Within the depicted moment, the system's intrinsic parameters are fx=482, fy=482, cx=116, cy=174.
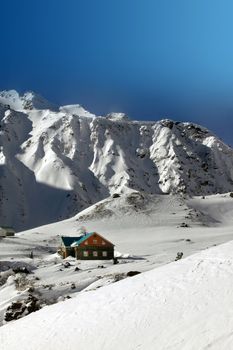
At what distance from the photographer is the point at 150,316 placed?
49.0 ft

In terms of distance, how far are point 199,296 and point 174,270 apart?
150 inches

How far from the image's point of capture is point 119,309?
16.4 metres

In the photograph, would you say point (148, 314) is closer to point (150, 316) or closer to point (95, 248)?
point (150, 316)

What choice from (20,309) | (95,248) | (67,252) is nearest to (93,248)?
(95,248)

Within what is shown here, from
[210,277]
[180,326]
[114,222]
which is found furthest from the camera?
[114,222]

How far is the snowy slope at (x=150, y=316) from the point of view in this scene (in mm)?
13117

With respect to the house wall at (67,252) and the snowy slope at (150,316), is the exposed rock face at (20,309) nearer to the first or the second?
the snowy slope at (150,316)

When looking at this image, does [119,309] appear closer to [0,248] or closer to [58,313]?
[58,313]

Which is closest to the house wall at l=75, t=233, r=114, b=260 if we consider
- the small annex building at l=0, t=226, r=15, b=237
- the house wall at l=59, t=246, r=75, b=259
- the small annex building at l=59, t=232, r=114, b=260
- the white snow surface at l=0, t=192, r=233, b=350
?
the small annex building at l=59, t=232, r=114, b=260

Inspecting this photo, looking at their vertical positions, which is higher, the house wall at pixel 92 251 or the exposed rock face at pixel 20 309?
the exposed rock face at pixel 20 309

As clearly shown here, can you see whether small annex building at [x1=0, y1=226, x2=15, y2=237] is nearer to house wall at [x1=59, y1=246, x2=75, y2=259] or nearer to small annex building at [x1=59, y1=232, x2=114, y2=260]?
house wall at [x1=59, y1=246, x2=75, y2=259]

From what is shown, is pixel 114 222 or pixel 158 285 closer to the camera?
pixel 158 285

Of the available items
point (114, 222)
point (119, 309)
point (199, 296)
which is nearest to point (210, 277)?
point (199, 296)

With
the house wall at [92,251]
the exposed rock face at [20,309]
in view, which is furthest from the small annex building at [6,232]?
the exposed rock face at [20,309]
